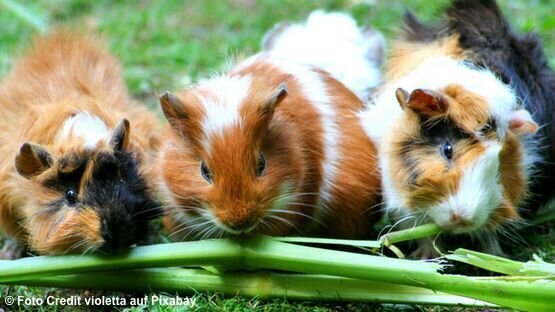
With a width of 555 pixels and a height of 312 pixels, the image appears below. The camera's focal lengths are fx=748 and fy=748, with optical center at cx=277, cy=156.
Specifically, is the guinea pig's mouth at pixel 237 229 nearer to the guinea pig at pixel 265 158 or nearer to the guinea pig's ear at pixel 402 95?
the guinea pig at pixel 265 158

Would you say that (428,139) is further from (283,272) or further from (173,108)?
(173,108)

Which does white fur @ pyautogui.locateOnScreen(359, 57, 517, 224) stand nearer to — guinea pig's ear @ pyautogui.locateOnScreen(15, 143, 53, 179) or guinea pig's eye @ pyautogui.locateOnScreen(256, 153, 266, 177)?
guinea pig's eye @ pyautogui.locateOnScreen(256, 153, 266, 177)

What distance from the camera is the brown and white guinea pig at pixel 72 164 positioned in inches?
108

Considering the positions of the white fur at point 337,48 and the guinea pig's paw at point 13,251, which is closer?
the guinea pig's paw at point 13,251

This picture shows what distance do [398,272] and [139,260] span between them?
37.3 inches

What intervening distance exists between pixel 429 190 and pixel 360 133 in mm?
502

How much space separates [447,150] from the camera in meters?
2.87

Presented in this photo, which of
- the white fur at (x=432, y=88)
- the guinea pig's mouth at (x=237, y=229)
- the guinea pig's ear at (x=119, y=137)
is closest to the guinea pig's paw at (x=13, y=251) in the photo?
the guinea pig's ear at (x=119, y=137)

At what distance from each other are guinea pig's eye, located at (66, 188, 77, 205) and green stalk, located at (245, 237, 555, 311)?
2.18 feet

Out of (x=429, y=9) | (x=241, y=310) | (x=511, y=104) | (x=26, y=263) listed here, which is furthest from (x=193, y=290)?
(x=429, y=9)

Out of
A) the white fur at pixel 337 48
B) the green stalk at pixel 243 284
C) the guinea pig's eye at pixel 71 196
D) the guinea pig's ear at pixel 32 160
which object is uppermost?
the white fur at pixel 337 48

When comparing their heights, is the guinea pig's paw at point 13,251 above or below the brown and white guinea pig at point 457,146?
below

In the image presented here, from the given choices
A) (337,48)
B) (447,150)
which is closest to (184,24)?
(337,48)

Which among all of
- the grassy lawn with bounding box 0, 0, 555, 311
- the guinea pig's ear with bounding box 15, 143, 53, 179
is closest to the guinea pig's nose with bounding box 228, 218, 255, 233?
the guinea pig's ear with bounding box 15, 143, 53, 179
